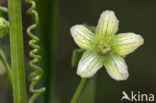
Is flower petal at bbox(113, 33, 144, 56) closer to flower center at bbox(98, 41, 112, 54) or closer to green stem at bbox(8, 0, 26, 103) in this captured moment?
flower center at bbox(98, 41, 112, 54)

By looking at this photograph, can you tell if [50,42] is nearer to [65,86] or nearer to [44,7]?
[44,7]

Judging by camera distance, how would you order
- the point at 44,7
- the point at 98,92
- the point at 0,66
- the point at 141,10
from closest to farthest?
the point at 44,7 < the point at 0,66 < the point at 98,92 < the point at 141,10

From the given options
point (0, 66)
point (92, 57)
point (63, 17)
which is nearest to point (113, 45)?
point (92, 57)

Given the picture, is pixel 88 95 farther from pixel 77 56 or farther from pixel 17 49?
pixel 17 49

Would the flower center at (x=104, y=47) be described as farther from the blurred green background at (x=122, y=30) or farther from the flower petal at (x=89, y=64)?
the blurred green background at (x=122, y=30)

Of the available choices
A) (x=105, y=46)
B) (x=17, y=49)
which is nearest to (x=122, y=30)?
(x=105, y=46)
